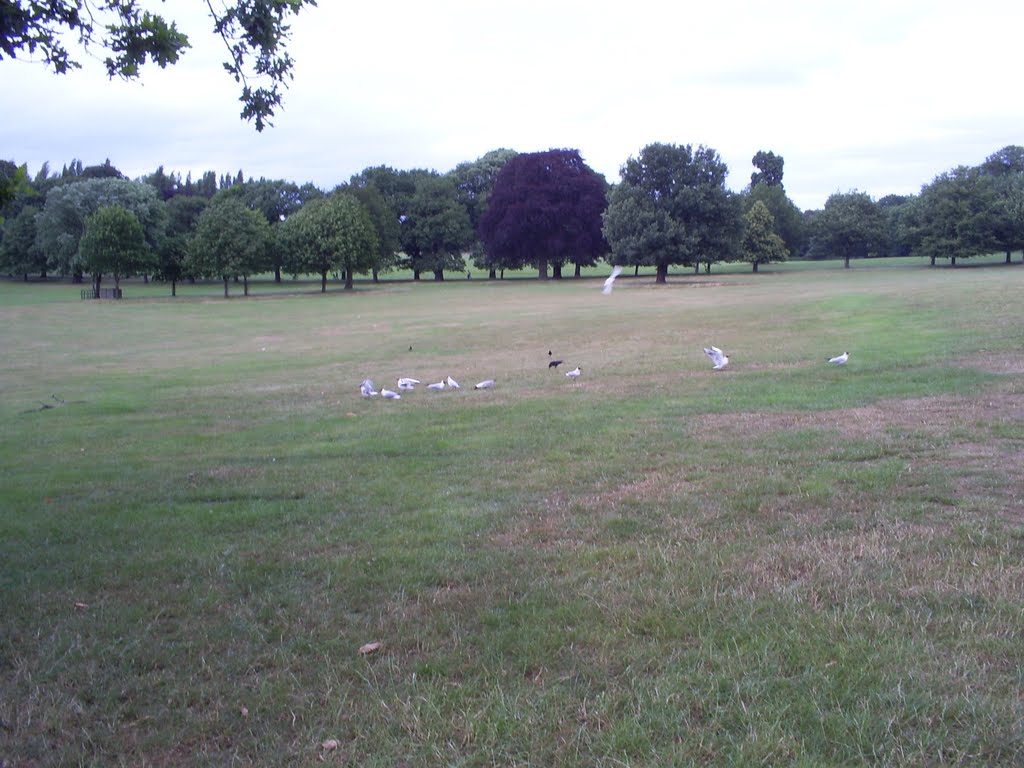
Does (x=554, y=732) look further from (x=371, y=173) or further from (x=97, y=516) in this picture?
(x=371, y=173)

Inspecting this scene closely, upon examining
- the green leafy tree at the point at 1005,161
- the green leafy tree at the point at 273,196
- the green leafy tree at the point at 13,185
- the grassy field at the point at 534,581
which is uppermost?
the green leafy tree at the point at 1005,161

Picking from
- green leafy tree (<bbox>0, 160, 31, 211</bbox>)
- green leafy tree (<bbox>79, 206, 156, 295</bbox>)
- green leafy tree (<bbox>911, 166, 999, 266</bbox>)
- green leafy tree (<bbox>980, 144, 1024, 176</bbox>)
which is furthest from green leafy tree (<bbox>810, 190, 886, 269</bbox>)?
green leafy tree (<bbox>0, 160, 31, 211</bbox>)

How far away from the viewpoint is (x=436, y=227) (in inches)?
4136

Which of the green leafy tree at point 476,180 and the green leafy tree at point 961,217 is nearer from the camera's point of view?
the green leafy tree at point 961,217

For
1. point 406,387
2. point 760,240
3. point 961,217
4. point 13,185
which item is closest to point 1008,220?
point 961,217

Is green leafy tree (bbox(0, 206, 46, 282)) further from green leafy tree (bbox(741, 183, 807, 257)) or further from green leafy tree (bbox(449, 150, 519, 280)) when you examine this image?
green leafy tree (bbox(741, 183, 807, 257))

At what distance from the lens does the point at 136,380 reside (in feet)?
88.2

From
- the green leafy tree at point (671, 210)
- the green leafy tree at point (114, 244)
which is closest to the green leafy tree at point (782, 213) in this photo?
the green leafy tree at point (671, 210)

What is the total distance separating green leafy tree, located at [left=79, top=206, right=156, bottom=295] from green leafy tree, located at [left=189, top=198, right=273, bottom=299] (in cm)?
551

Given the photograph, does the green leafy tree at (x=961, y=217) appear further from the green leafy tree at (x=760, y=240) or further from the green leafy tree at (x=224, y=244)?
the green leafy tree at (x=224, y=244)

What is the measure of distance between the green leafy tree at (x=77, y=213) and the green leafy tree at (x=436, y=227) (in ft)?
93.0

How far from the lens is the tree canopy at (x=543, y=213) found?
3856 inches

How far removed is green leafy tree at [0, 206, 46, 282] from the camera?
4070 inches

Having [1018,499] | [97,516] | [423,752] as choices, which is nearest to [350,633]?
[423,752]
